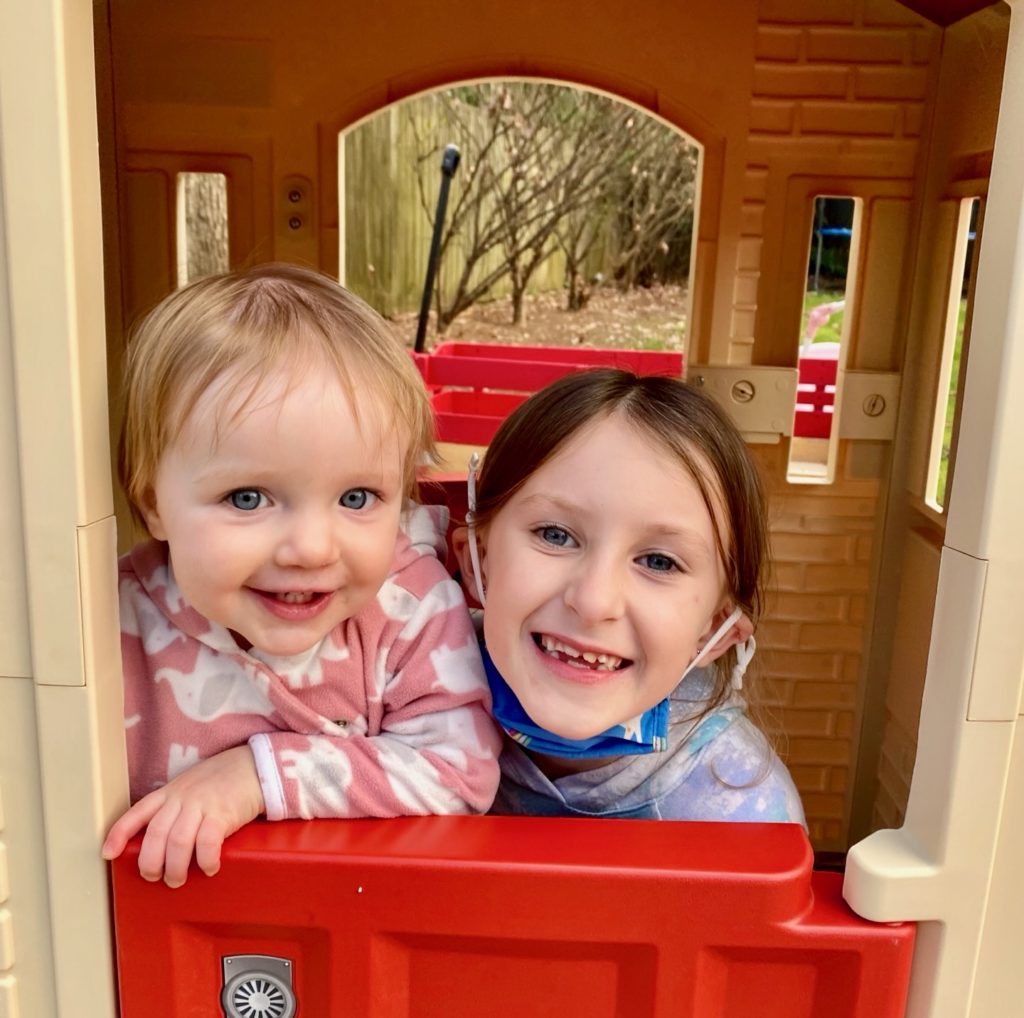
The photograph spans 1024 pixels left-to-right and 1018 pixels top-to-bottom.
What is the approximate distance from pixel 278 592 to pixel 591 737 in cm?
31

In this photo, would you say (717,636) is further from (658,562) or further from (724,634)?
(658,562)

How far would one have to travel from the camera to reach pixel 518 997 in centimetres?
86

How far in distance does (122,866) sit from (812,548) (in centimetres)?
120

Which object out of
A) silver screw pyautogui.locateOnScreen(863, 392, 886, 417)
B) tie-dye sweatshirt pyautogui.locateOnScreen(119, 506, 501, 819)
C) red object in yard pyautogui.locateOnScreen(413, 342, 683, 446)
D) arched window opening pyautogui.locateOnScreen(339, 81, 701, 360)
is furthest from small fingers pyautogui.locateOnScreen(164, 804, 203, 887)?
arched window opening pyautogui.locateOnScreen(339, 81, 701, 360)

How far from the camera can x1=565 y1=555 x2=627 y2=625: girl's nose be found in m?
0.90

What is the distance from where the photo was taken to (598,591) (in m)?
0.90

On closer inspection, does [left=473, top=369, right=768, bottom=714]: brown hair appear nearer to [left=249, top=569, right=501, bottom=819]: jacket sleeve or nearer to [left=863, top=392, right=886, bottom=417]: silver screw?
[left=249, top=569, right=501, bottom=819]: jacket sleeve

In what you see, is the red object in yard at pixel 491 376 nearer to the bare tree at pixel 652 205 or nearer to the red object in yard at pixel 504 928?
the red object in yard at pixel 504 928

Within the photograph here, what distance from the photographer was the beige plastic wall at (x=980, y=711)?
0.74 m

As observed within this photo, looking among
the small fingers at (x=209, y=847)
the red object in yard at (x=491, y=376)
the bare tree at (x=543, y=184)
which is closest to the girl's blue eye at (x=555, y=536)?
the small fingers at (x=209, y=847)

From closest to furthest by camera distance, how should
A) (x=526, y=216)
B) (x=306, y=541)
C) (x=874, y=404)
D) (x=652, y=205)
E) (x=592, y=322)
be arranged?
(x=306, y=541) < (x=874, y=404) < (x=526, y=216) < (x=652, y=205) < (x=592, y=322)

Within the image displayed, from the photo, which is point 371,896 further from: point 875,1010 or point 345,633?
point 875,1010

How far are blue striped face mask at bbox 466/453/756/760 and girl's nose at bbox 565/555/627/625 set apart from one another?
13 cm

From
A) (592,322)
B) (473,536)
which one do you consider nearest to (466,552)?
(473,536)
